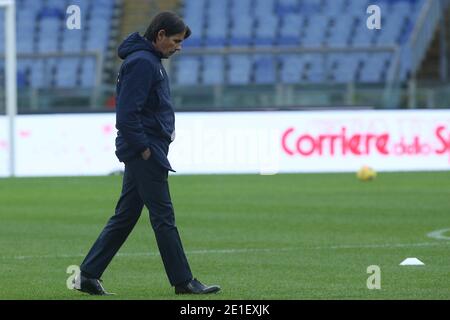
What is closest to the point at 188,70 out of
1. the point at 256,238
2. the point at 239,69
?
the point at 239,69

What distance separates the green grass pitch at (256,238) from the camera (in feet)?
Result: 36.9

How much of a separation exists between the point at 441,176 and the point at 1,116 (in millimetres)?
9431

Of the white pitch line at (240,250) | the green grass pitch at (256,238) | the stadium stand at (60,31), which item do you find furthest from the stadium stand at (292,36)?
the white pitch line at (240,250)

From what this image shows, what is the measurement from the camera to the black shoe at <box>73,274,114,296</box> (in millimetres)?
10578

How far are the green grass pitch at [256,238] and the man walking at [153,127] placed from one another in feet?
1.17

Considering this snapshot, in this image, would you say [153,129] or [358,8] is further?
[358,8]

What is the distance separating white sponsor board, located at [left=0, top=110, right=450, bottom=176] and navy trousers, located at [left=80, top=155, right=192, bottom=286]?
19372 millimetres

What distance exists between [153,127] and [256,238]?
19.1 feet

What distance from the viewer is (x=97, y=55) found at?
37750 mm

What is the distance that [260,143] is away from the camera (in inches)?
1198

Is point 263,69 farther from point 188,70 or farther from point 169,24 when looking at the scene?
point 169,24

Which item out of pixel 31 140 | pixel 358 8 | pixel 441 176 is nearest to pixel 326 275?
pixel 441 176

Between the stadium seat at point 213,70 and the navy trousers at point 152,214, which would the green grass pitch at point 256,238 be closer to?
the navy trousers at point 152,214
